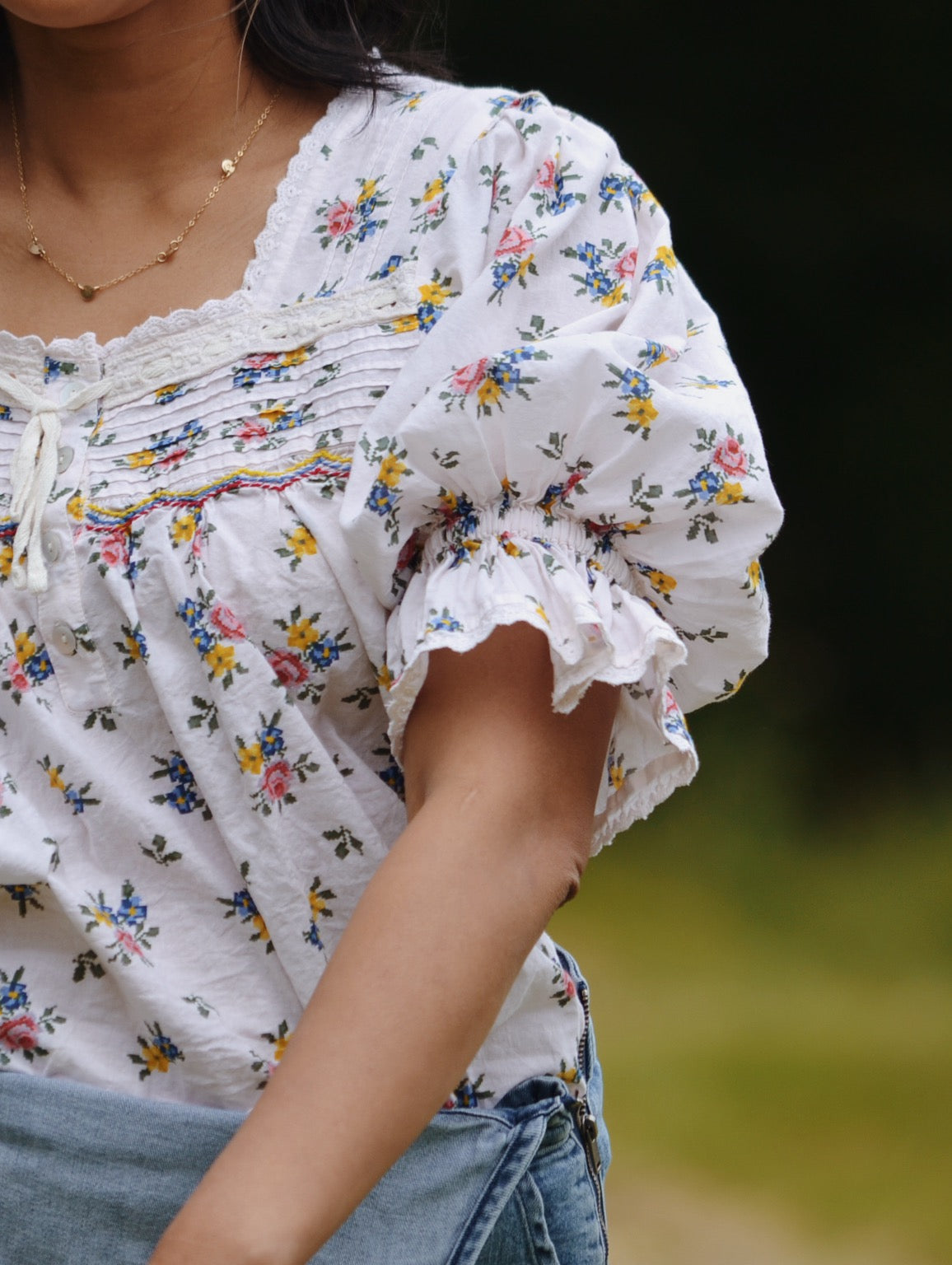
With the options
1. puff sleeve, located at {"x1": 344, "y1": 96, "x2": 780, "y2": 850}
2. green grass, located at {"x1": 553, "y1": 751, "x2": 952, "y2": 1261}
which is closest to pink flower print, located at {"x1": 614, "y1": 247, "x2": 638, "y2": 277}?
puff sleeve, located at {"x1": 344, "y1": 96, "x2": 780, "y2": 850}

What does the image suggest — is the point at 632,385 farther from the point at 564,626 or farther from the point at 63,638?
the point at 63,638

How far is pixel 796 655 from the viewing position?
3.52m

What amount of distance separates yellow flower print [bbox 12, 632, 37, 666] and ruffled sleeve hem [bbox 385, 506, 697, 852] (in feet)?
0.71

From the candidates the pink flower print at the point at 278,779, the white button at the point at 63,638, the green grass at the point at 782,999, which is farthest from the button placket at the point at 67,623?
the green grass at the point at 782,999

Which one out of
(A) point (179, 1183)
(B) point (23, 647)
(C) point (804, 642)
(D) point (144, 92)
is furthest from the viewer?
(C) point (804, 642)

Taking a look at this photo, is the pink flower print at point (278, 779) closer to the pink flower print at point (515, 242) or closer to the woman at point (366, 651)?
the woman at point (366, 651)

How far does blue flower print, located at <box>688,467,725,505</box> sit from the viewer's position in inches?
34.1

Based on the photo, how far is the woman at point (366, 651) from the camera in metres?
0.83

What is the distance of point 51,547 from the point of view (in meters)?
0.94

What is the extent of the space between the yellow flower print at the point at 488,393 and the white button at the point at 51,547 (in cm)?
26

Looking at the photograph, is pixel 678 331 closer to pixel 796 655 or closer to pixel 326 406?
pixel 326 406

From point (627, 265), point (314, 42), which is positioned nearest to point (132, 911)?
point (627, 265)

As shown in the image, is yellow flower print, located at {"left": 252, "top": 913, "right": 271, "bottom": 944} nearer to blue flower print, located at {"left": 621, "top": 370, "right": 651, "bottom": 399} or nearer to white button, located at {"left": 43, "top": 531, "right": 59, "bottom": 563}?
white button, located at {"left": 43, "top": 531, "right": 59, "bottom": 563}

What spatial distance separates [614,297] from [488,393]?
12 centimetres
